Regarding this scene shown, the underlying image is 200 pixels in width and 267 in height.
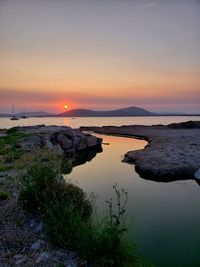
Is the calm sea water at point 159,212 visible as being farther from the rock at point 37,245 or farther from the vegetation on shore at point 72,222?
the rock at point 37,245

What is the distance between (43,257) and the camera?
7250 millimetres

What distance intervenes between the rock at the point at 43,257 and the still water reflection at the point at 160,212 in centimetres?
351

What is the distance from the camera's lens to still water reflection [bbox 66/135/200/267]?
9562 mm

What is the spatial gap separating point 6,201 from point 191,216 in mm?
7719

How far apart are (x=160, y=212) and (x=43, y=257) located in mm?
7507

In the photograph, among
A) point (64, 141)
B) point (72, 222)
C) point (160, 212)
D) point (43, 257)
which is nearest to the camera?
point (43, 257)

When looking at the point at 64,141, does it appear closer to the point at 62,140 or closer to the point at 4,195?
the point at 62,140

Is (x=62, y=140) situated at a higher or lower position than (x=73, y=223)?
lower

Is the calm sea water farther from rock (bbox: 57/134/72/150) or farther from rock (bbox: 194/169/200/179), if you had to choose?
rock (bbox: 57/134/72/150)

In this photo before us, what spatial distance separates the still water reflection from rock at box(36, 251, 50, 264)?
3.51 m

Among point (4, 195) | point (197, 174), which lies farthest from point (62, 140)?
point (4, 195)

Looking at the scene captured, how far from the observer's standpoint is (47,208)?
8.86m

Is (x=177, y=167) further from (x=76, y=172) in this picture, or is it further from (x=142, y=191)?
(x=76, y=172)

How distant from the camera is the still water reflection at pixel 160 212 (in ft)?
31.4
